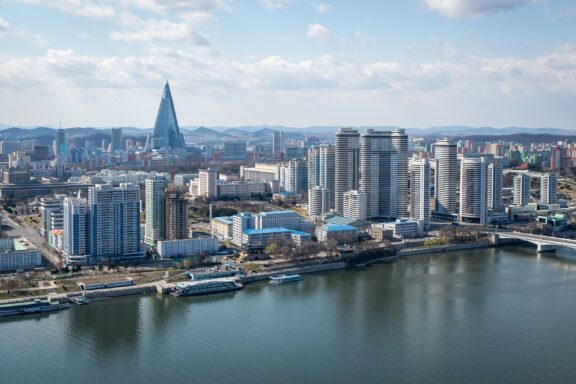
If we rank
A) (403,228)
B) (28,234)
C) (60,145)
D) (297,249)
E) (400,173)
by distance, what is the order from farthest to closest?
(60,145)
(400,173)
(403,228)
(28,234)
(297,249)

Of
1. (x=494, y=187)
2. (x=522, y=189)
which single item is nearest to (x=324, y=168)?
(x=494, y=187)

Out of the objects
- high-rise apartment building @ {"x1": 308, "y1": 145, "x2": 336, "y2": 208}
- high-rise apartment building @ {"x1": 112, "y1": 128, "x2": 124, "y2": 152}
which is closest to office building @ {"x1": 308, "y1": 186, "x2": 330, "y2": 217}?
high-rise apartment building @ {"x1": 308, "y1": 145, "x2": 336, "y2": 208}

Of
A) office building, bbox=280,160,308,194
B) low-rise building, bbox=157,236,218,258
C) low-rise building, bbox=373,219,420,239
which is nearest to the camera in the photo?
low-rise building, bbox=157,236,218,258

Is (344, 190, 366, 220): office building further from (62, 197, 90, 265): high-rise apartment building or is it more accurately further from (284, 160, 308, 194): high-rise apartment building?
(62, 197, 90, 265): high-rise apartment building

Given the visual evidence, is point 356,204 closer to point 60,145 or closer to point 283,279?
point 283,279

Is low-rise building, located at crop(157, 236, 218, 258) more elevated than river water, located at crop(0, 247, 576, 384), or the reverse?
low-rise building, located at crop(157, 236, 218, 258)

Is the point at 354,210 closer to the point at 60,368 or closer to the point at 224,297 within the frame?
the point at 224,297

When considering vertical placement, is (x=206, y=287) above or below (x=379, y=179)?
below
